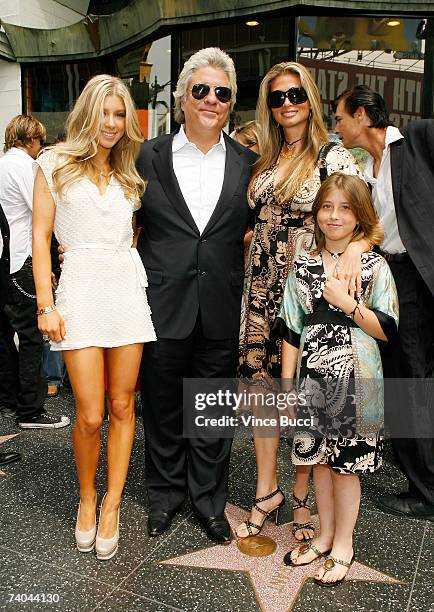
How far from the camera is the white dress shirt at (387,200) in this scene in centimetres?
306

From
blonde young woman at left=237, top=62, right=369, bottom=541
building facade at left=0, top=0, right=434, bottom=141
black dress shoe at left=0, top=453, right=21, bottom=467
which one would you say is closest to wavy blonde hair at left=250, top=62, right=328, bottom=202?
blonde young woman at left=237, top=62, right=369, bottom=541

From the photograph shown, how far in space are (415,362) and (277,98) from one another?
63.3 inches

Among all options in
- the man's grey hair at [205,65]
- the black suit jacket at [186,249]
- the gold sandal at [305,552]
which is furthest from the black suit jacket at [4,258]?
the gold sandal at [305,552]

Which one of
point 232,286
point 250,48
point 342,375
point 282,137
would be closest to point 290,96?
point 282,137

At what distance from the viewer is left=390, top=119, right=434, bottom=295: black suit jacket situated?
9.77ft

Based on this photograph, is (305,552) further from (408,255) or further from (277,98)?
(277,98)

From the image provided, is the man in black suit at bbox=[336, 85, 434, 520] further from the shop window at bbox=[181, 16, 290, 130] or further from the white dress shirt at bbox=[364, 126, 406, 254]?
the shop window at bbox=[181, 16, 290, 130]

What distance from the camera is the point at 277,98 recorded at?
2.73 m

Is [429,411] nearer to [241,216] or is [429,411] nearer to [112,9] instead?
[241,216]

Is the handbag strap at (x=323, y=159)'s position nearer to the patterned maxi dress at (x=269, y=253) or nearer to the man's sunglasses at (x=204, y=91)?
the patterned maxi dress at (x=269, y=253)

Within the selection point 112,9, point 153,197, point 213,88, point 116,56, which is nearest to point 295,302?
point 153,197

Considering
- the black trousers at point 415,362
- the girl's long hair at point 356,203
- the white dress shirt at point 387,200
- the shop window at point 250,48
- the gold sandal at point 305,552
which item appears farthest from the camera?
the shop window at point 250,48

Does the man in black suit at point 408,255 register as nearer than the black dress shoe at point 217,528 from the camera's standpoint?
No

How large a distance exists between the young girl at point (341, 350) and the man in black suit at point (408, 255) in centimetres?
60
